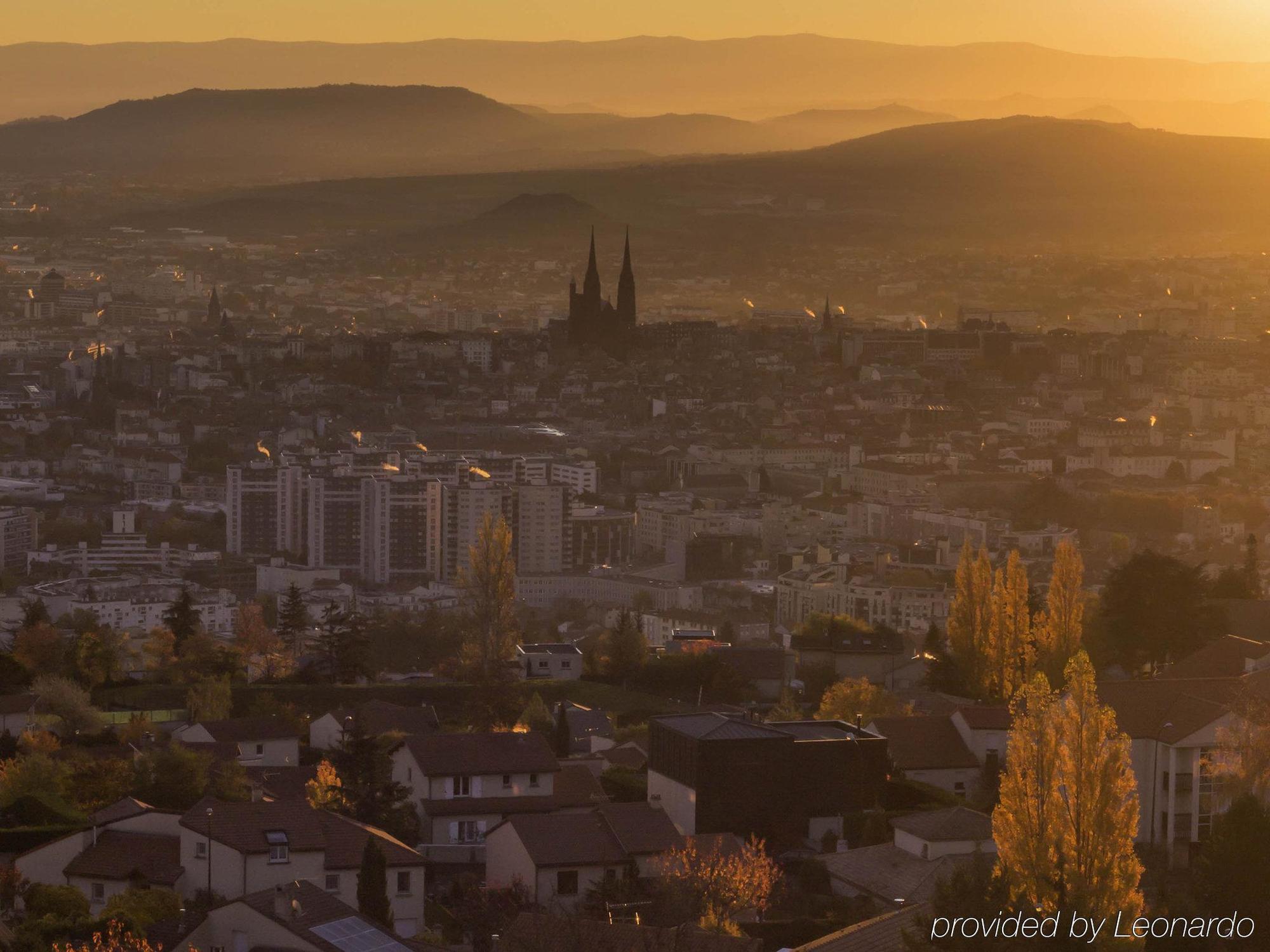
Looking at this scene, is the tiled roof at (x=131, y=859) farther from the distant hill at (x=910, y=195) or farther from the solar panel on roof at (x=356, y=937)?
the distant hill at (x=910, y=195)

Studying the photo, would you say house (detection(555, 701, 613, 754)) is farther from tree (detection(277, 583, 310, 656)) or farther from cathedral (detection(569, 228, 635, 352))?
cathedral (detection(569, 228, 635, 352))

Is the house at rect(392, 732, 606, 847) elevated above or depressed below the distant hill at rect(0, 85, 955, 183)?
below

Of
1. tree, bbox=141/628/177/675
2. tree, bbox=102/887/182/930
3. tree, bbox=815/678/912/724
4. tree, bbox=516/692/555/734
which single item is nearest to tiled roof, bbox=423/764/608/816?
tree, bbox=102/887/182/930

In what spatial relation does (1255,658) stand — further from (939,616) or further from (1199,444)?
(1199,444)

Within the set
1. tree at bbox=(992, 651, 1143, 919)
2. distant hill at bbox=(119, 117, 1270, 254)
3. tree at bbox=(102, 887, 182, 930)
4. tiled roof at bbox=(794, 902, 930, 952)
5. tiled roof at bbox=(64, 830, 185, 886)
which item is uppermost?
distant hill at bbox=(119, 117, 1270, 254)

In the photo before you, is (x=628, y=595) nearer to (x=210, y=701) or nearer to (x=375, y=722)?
(x=210, y=701)

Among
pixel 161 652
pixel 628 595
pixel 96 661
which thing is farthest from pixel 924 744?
pixel 628 595
